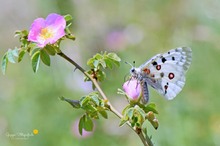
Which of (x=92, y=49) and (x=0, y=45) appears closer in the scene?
(x=92, y=49)

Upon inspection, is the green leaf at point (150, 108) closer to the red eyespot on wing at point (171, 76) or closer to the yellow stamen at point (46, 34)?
the red eyespot on wing at point (171, 76)

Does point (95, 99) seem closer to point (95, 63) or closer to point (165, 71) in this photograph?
point (95, 63)

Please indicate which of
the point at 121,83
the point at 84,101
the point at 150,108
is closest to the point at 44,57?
the point at 84,101

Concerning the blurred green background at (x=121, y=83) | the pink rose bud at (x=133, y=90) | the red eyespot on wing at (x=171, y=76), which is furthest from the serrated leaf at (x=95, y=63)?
the blurred green background at (x=121, y=83)

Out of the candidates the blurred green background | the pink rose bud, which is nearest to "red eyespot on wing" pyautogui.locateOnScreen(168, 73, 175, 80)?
the pink rose bud

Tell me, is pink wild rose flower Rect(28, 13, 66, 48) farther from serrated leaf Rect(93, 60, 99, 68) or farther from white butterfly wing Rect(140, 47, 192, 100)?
white butterfly wing Rect(140, 47, 192, 100)

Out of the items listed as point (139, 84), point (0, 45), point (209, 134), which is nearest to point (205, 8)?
point (209, 134)

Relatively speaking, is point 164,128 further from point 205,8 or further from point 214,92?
point 205,8
